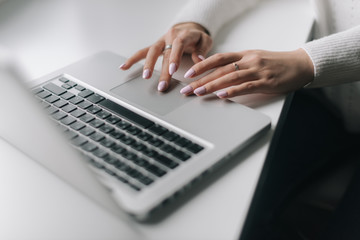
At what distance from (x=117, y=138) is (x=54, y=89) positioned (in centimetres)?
16

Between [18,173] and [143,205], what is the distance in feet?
0.58

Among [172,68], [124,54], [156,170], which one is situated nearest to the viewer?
[156,170]

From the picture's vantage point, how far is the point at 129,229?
0.38m

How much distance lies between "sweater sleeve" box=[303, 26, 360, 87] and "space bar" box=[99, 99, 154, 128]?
29 cm

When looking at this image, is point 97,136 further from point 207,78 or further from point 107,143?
point 207,78

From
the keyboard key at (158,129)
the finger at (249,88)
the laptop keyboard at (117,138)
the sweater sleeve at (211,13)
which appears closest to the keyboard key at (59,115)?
the laptop keyboard at (117,138)

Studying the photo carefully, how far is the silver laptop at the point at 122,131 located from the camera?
340 millimetres

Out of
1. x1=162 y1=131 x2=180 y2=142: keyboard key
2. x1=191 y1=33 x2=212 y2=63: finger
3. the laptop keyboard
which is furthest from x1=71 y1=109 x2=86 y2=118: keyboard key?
x1=191 y1=33 x2=212 y2=63: finger

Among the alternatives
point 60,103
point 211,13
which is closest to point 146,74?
point 60,103

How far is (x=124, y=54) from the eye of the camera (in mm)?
715

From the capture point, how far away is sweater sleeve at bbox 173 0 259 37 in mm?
765

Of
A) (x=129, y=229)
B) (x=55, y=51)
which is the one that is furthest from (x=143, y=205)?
(x=55, y=51)

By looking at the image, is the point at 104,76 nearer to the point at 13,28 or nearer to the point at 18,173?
the point at 18,173

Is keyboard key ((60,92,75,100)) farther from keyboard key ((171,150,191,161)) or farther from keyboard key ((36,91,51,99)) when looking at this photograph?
keyboard key ((171,150,191,161))
